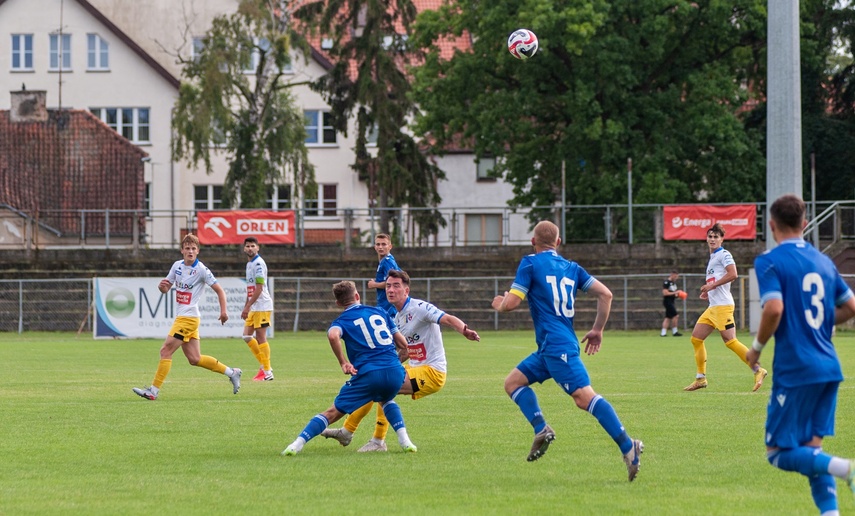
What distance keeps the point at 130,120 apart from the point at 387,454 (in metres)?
55.2

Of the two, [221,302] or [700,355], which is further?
[700,355]

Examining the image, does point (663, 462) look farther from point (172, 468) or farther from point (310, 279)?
point (310, 279)

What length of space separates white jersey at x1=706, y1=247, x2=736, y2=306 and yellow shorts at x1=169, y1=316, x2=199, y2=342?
6.78 metres

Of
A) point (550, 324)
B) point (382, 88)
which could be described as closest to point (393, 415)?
point (550, 324)

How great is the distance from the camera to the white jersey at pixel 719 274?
54.2 ft

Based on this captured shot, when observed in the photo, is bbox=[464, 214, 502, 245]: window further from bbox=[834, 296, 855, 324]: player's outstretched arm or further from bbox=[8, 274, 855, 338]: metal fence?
bbox=[834, 296, 855, 324]: player's outstretched arm

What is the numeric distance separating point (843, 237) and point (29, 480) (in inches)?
1307

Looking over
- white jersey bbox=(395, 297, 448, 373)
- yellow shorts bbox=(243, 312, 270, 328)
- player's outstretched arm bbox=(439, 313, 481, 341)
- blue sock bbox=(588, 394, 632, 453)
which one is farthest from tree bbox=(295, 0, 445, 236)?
blue sock bbox=(588, 394, 632, 453)

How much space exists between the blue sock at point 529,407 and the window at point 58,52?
→ 56184mm

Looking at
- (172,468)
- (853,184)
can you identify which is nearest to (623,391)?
(172,468)

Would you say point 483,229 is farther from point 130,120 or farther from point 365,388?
point 365,388

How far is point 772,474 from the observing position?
356 inches

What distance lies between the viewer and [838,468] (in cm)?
636

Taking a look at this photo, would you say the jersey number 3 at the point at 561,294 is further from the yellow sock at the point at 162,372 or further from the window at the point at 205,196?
the window at the point at 205,196
